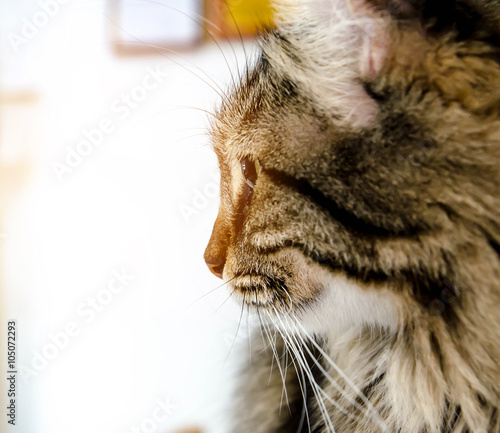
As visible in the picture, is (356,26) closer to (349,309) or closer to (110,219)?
(349,309)

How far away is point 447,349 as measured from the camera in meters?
0.57

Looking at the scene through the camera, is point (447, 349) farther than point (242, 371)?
No

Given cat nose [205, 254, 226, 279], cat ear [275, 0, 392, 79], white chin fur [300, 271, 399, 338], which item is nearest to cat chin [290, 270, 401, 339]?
white chin fur [300, 271, 399, 338]

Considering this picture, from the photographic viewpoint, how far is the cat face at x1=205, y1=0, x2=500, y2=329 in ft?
1.63

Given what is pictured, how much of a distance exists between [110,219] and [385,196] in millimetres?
624

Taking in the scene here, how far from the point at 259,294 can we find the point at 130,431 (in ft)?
1.69

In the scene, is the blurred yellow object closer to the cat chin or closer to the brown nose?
the brown nose

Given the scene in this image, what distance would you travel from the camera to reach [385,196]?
0.52m

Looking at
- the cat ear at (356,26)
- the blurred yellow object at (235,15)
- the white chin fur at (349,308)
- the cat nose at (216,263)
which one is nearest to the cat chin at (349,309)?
the white chin fur at (349,308)

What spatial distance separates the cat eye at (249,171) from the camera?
66 cm

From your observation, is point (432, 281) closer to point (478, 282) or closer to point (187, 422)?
point (478, 282)

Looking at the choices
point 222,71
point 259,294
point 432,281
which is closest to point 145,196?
point 222,71

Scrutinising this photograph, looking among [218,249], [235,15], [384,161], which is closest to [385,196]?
[384,161]

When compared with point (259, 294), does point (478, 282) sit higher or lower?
lower
